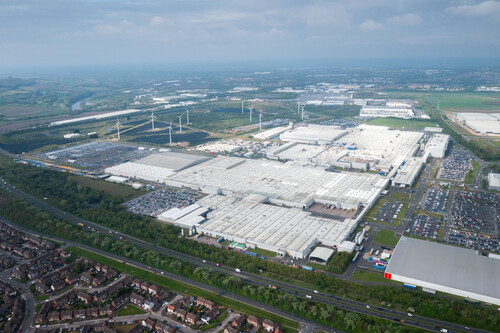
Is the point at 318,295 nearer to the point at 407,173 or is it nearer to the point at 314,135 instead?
the point at 407,173

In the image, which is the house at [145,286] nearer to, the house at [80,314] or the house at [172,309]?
the house at [172,309]

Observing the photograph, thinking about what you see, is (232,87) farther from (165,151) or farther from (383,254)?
(383,254)

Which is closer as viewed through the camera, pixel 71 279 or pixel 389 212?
pixel 71 279

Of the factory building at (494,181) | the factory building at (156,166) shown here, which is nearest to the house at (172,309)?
the factory building at (156,166)

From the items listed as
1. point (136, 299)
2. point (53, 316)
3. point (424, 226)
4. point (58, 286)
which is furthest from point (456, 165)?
point (53, 316)

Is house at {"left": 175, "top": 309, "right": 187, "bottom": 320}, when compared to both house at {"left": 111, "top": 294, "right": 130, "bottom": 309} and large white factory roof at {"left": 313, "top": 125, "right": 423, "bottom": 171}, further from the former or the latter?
large white factory roof at {"left": 313, "top": 125, "right": 423, "bottom": 171}

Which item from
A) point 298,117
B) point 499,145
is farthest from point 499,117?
point 298,117
